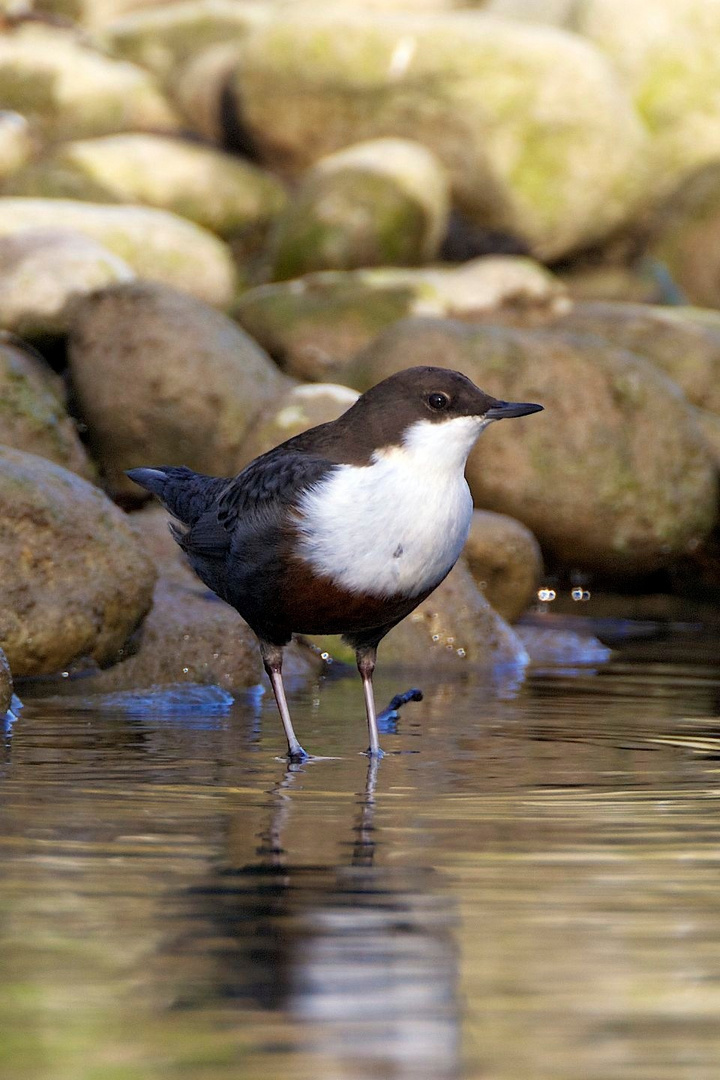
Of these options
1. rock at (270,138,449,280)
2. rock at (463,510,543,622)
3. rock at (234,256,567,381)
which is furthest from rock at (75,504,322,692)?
rock at (270,138,449,280)

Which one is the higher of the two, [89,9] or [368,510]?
[368,510]

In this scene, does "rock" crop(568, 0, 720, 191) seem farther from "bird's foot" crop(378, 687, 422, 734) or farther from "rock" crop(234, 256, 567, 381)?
"bird's foot" crop(378, 687, 422, 734)

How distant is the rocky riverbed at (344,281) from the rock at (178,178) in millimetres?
43

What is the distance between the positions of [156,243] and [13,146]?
444 cm

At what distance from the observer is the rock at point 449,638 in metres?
9.12

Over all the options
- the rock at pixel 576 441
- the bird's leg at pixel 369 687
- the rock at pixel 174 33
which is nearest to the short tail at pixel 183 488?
the bird's leg at pixel 369 687

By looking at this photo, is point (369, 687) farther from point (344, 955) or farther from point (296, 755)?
point (344, 955)

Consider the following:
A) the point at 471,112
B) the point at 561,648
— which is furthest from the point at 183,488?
the point at 471,112

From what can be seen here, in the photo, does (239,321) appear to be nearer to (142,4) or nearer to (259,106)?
(259,106)

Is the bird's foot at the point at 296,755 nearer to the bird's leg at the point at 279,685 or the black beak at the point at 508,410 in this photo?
the bird's leg at the point at 279,685

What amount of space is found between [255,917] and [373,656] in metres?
2.84

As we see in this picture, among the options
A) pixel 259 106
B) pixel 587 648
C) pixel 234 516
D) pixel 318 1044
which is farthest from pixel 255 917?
pixel 259 106

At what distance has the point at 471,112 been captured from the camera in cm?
2195

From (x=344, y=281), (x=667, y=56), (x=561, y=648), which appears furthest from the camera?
(x=667, y=56)
